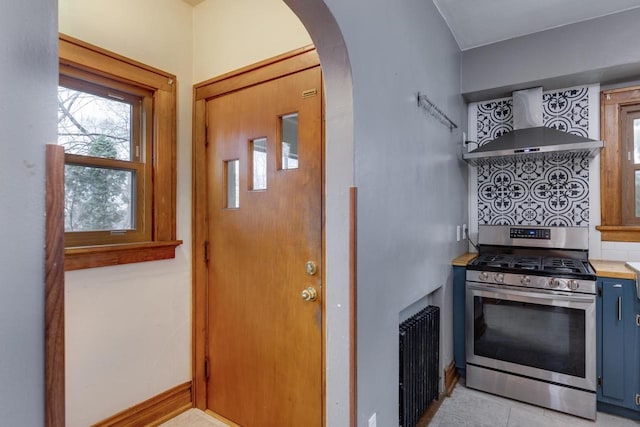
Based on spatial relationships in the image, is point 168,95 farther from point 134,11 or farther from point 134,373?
point 134,373

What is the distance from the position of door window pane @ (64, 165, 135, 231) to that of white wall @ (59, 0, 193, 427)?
261 millimetres

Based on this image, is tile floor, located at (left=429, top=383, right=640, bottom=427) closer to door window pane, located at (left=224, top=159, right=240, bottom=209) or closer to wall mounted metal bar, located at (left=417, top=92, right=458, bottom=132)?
door window pane, located at (left=224, top=159, right=240, bottom=209)

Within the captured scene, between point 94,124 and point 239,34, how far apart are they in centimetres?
101

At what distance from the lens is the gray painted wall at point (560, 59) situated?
7.89 ft

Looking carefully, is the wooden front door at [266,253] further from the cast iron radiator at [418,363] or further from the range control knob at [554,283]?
the range control knob at [554,283]

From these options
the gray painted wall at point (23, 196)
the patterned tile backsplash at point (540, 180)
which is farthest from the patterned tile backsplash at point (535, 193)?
the gray painted wall at point (23, 196)

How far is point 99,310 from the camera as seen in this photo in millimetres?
1877

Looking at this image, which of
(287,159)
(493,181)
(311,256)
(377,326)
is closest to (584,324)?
(493,181)

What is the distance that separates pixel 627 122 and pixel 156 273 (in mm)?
3746

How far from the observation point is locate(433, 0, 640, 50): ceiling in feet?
7.61

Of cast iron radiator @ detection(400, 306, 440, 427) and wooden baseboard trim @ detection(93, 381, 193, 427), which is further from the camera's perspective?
wooden baseboard trim @ detection(93, 381, 193, 427)

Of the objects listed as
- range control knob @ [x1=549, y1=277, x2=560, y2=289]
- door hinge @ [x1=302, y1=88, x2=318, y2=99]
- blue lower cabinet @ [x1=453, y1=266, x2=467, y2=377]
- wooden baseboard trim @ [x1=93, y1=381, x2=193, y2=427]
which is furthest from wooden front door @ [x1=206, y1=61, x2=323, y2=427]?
range control knob @ [x1=549, y1=277, x2=560, y2=289]

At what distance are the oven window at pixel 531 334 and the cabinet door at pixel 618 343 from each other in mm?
139

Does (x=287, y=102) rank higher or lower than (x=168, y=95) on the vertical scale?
lower
